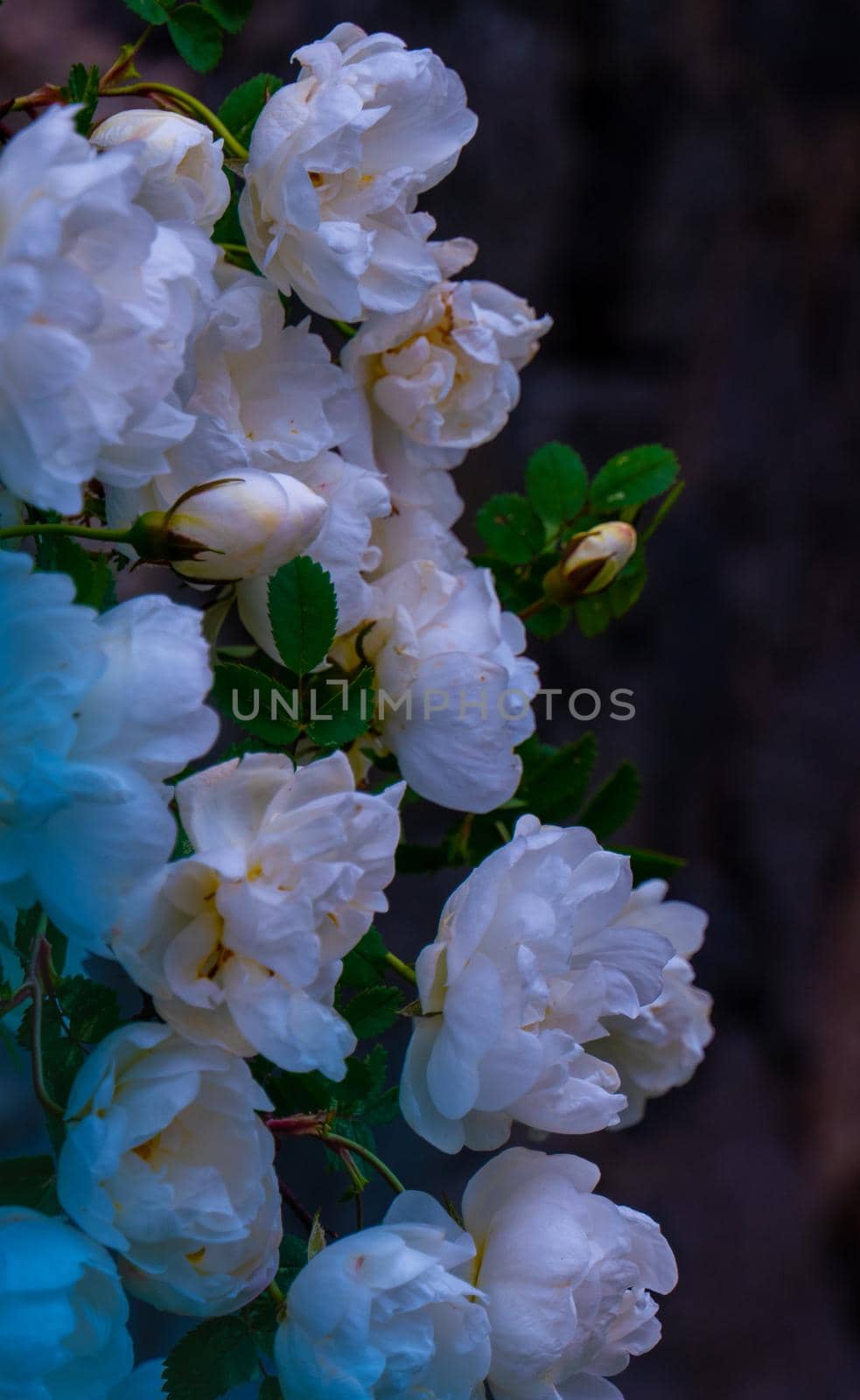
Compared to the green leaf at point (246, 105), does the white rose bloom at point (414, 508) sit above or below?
below

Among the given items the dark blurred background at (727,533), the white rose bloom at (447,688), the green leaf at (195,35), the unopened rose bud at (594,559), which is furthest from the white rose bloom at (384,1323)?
the dark blurred background at (727,533)

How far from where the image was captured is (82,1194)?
27 centimetres

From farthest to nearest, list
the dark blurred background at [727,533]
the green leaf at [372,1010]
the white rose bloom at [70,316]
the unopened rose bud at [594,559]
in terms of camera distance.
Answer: the dark blurred background at [727,533]
the unopened rose bud at [594,559]
the green leaf at [372,1010]
the white rose bloom at [70,316]

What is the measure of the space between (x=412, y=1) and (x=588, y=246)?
0.25m

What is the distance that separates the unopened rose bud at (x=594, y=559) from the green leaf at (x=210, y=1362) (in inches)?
10.1

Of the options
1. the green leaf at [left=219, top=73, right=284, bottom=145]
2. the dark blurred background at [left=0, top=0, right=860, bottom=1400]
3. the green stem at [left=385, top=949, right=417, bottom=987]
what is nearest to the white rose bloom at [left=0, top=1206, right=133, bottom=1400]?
the green stem at [left=385, top=949, right=417, bottom=987]

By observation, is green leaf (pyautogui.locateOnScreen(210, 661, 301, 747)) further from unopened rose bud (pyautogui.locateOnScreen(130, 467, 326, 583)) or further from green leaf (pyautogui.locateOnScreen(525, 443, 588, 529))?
green leaf (pyautogui.locateOnScreen(525, 443, 588, 529))

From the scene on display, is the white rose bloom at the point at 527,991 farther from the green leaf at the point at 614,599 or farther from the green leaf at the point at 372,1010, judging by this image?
the green leaf at the point at 614,599

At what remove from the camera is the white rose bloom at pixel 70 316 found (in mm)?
237

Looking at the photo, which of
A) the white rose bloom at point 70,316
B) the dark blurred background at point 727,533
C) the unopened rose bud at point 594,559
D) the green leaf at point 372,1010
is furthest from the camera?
the dark blurred background at point 727,533

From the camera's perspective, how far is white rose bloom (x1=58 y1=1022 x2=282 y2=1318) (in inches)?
10.6

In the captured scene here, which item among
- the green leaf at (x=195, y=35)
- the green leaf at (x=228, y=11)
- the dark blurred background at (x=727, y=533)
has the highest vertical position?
the green leaf at (x=228, y=11)

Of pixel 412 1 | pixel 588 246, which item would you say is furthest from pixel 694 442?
pixel 412 1

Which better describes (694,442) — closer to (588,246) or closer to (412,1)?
(588,246)
